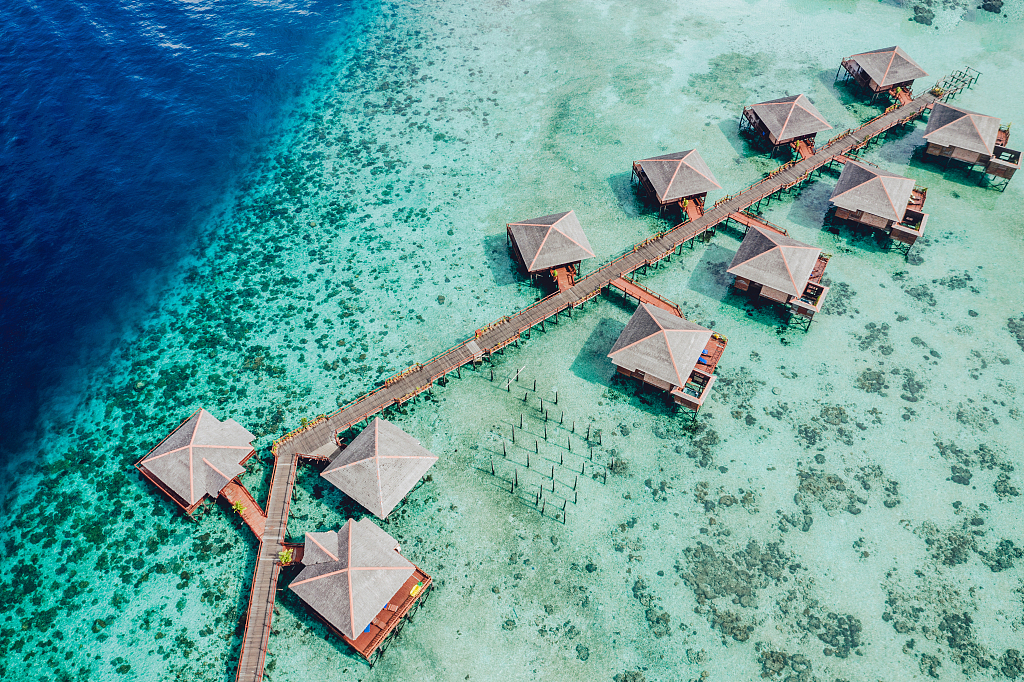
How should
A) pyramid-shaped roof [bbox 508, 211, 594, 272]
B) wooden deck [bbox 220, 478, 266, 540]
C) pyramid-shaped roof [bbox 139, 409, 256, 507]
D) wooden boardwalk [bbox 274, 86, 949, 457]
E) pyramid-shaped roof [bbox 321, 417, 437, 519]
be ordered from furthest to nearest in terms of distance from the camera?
pyramid-shaped roof [bbox 508, 211, 594, 272] → wooden boardwalk [bbox 274, 86, 949, 457] → pyramid-shaped roof [bbox 139, 409, 256, 507] → wooden deck [bbox 220, 478, 266, 540] → pyramid-shaped roof [bbox 321, 417, 437, 519]

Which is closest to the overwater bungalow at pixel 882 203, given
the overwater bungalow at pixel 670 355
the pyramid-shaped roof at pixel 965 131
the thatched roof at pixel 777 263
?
the pyramid-shaped roof at pixel 965 131

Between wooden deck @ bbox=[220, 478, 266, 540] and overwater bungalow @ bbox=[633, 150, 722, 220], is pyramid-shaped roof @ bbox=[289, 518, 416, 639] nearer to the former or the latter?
wooden deck @ bbox=[220, 478, 266, 540]

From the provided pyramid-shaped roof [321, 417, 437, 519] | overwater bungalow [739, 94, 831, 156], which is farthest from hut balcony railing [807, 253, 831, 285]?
pyramid-shaped roof [321, 417, 437, 519]

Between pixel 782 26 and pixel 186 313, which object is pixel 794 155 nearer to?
pixel 782 26

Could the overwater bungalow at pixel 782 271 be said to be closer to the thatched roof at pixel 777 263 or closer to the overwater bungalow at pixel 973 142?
the thatched roof at pixel 777 263

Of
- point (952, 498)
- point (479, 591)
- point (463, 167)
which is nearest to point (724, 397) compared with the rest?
point (952, 498)
